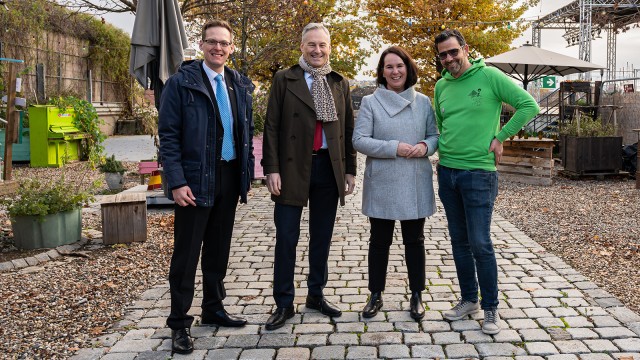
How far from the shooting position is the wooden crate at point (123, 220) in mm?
6453

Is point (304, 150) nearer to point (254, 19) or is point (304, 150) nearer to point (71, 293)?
point (71, 293)

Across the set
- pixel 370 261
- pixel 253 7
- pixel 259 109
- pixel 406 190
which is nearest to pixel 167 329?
pixel 370 261

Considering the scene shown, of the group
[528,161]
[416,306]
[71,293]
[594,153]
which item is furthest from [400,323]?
[594,153]

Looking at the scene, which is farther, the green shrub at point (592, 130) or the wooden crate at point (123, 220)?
the green shrub at point (592, 130)

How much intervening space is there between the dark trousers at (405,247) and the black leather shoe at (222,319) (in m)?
0.95

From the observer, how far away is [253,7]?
506 inches

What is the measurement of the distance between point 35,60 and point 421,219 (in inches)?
597

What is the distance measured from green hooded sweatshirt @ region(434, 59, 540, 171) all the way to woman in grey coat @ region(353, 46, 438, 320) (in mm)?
209

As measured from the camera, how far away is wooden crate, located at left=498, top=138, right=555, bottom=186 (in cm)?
1155

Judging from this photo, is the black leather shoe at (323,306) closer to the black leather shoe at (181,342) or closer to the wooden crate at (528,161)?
the black leather shoe at (181,342)

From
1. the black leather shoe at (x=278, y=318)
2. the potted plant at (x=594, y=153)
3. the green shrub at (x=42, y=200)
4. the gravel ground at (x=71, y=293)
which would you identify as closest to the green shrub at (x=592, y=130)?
the potted plant at (x=594, y=153)

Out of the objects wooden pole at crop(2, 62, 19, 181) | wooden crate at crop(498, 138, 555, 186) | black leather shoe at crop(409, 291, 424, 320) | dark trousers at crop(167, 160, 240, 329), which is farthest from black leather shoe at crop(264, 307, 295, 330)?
wooden crate at crop(498, 138, 555, 186)

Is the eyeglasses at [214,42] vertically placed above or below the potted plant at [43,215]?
above

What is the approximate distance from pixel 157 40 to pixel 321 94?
3.39 m
